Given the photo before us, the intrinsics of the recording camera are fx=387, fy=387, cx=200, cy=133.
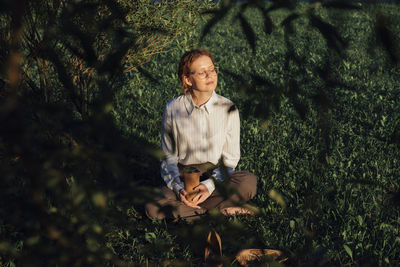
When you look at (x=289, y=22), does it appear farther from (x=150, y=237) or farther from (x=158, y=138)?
(x=158, y=138)

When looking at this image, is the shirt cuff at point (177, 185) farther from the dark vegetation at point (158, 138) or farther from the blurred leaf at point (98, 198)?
the blurred leaf at point (98, 198)

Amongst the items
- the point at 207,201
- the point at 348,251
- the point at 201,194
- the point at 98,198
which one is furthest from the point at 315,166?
the point at 98,198

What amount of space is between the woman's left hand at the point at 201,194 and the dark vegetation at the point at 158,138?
262mm

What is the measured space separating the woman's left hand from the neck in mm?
837

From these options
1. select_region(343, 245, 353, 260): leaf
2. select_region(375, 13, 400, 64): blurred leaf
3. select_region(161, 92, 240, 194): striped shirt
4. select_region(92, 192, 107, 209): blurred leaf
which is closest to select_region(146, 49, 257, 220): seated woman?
select_region(161, 92, 240, 194): striped shirt

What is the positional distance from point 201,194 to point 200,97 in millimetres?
968

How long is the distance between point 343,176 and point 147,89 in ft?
15.8

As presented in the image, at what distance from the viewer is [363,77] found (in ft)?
29.9

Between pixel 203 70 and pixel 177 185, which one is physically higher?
pixel 203 70

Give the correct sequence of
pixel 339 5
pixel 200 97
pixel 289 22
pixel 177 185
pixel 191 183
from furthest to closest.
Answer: pixel 200 97 → pixel 177 185 → pixel 191 183 → pixel 289 22 → pixel 339 5

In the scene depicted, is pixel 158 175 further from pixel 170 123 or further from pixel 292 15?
pixel 292 15

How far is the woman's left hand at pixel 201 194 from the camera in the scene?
3.66 meters

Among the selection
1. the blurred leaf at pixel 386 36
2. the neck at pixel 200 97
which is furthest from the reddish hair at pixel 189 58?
the blurred leaf at pixel 386 36

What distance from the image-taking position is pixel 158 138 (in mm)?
5676
